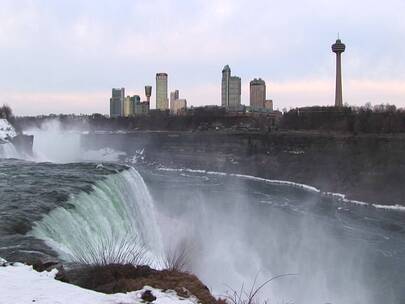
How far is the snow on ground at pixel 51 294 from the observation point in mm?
6020

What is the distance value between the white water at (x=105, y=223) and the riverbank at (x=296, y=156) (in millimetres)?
38889

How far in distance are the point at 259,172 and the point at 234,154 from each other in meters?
11.7

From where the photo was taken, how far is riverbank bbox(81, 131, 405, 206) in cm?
6134

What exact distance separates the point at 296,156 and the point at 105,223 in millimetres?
70984

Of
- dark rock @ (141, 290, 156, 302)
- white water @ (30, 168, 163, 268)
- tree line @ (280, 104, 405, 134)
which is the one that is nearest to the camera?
dark rock @ (141, 290, 156, 302)

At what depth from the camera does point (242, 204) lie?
50625 millimetres

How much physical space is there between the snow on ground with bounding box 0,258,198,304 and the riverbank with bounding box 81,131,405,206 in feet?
162

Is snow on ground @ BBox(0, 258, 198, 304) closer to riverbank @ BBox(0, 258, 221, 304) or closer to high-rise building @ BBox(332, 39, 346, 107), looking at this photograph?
riverbank @ BBox(0, 258, 221, 304)

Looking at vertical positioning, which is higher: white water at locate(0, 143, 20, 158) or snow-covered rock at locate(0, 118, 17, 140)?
snow-covered rock at locate(0, 118, 17, 140)

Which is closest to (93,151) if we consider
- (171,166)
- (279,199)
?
(171,166)

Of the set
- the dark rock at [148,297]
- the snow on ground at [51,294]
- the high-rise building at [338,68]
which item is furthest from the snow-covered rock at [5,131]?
the high-rise building at [338,68]

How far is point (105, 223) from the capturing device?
14.9 meters

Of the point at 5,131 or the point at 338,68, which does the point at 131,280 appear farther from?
the point at 338,68

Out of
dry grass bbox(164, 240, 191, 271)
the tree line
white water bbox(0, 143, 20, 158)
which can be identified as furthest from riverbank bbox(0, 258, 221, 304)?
the tree line
